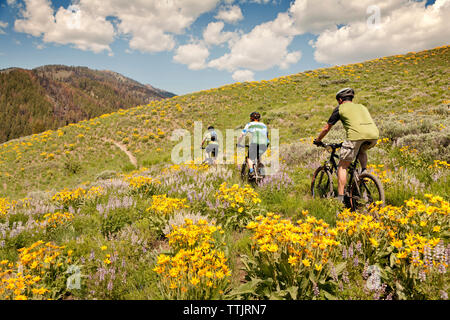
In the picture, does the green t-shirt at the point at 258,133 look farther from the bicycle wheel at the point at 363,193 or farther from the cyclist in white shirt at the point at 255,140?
the bicycle wheel at the point at 363,193

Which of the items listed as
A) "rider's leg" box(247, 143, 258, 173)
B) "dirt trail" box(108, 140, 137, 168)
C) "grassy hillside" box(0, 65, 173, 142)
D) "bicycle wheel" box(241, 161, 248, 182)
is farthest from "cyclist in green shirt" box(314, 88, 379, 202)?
"grassy hillside" box(0, 65, 173, 142)

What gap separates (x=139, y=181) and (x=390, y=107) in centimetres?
1880

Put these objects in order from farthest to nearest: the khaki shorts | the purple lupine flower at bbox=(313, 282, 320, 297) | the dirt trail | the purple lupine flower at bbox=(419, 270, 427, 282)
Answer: the dirt trail, the khaki shorts, the purple lupine flower at bbox=(313, 282, 320, 297), the purple lupine flower at bbox=(419, 270, 427, 282)

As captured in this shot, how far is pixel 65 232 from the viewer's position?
4.34 meters

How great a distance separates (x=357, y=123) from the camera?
4.37 m

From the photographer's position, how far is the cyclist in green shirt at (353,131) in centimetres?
432

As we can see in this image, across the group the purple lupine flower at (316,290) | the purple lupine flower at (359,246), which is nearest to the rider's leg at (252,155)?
the purple lupine flower at (359,246)

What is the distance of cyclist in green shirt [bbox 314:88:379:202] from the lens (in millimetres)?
4320

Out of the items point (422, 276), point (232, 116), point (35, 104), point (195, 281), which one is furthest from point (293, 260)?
point (35, 104)

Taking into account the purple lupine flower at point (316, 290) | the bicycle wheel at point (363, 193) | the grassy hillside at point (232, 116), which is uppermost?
the grassy hillside at point (232, 116)

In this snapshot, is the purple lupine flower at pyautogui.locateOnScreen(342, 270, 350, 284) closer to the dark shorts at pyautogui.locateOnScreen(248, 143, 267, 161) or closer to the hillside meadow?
the hillside meadow

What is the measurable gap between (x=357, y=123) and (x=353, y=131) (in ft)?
0.55
